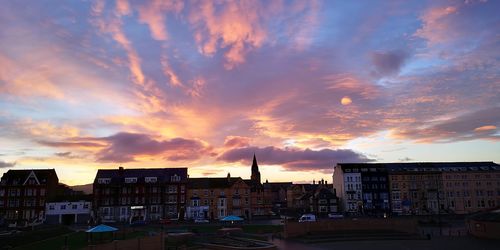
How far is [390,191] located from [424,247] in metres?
64.7

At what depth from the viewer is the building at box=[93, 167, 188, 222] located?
94438 millimetres

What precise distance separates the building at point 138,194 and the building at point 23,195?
12.1 m

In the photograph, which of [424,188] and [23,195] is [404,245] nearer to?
[424,188]

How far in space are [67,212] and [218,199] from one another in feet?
118

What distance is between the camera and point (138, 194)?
3799 inches

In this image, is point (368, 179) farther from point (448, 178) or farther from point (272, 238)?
point (272, 238)

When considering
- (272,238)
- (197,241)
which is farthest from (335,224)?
(197,241)

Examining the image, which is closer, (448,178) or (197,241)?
(197,241)

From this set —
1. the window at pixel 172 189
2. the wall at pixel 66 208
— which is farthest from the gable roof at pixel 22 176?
the window at pixel 172 189

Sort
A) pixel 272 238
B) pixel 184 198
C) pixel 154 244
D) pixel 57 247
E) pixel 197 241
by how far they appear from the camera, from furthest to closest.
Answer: pixel 184 198
pixel 272 238
pixel 197 241
pixel 57 247
pixel 154 244

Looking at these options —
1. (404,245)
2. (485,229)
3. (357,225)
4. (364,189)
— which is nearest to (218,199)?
(364,189)

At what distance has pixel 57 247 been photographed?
4319 cm

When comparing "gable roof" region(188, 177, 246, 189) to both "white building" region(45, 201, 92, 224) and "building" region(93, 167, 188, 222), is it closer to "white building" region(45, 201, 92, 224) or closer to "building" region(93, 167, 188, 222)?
"building" region(93, 167, 188, 222)

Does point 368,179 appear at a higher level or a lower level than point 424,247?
higher
